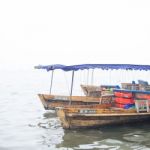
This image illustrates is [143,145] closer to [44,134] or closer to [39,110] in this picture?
[44,134]

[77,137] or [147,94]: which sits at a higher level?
[147,94]

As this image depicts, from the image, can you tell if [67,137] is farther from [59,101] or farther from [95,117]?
[59,101]

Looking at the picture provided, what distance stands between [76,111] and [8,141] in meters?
3.12

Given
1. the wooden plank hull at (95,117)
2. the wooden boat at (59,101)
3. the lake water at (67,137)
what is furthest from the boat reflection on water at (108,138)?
the wooden boat at (59,101)

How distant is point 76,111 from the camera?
1513 cm

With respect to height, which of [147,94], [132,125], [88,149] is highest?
[147,94]

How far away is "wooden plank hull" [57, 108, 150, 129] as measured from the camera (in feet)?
49.1

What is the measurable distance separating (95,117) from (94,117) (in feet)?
0.15

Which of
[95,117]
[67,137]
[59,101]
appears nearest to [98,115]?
[95,117]

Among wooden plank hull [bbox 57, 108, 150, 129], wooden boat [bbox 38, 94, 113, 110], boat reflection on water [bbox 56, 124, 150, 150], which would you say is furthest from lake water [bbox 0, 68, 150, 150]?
wooden boat [bbox 38, 94, 113, 110]

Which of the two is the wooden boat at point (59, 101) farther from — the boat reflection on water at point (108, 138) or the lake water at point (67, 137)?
the boat reflection on water at point (108, 138)

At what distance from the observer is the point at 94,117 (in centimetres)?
1523

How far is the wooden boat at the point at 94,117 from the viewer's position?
15.0 m

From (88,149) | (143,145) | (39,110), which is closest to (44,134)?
(88,149)
